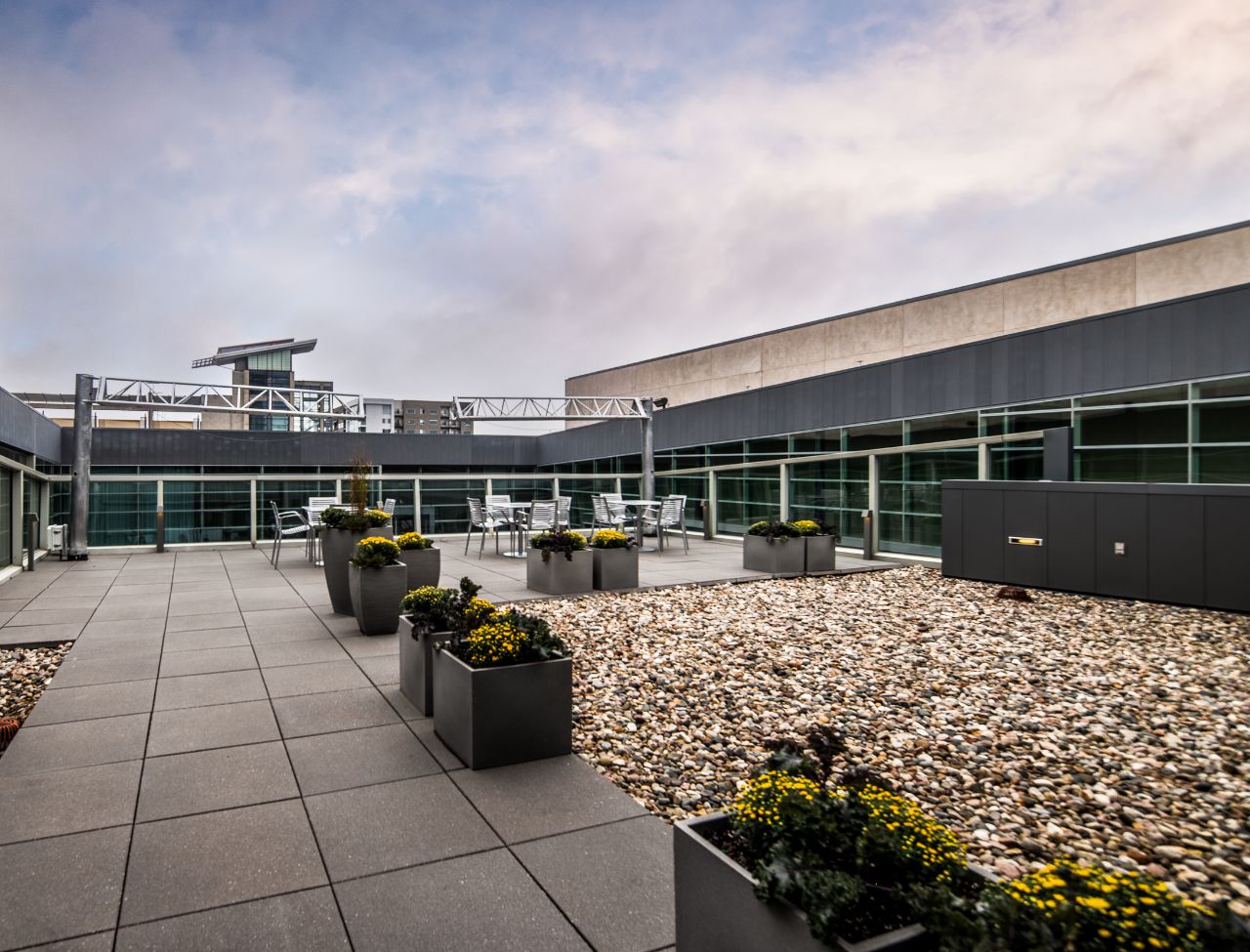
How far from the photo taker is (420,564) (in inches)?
263

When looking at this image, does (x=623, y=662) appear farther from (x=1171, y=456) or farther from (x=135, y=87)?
(x=1171, y=456)

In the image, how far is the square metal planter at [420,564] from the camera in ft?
21.8

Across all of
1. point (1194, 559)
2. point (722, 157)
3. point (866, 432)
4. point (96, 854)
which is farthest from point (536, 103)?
point (866, 432)

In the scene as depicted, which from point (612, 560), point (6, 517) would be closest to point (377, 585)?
point (612, 560)

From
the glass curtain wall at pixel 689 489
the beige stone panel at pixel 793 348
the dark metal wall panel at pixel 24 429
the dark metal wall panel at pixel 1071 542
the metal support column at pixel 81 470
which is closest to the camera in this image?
the dark metal wall panel at pixel 1071 542

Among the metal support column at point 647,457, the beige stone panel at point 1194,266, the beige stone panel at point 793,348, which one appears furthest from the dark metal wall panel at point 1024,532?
the beige stone panel at point 793,348

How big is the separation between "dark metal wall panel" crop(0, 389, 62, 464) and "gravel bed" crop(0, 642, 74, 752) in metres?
7.57

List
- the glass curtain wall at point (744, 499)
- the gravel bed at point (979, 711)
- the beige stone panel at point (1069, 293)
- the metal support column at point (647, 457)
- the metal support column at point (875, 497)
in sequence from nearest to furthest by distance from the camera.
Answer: the gravel bed at point (979, 711) → the metal support column at point (875, 497) → the glass curtain wall at point (744, 499) → the metal support column at point (647, 457) → the beige stone panel at point (1069, 293)

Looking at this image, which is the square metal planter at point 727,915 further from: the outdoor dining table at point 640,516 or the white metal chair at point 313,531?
the white metal chair at point 313,531

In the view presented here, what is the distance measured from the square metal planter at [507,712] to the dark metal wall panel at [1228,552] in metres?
6.25

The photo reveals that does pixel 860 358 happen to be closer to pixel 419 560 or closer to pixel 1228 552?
pixel 1228 552

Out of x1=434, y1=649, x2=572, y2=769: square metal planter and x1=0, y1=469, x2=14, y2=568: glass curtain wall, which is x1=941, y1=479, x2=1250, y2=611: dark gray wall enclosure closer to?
x1=434, y1=649, x2=572, y2=769: square metal planter

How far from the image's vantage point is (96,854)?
2523 mm

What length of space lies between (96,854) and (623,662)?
3129 mm
